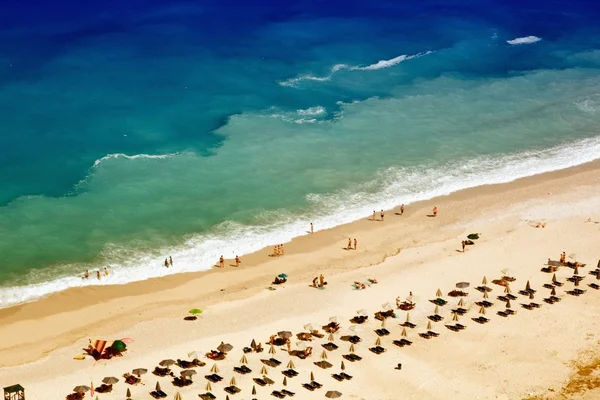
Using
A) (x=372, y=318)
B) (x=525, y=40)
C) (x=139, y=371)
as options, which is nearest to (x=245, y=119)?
(x=372, y=318)

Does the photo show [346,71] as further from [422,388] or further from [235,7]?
A: [422,388]

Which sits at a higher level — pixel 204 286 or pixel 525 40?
pixel 525 40

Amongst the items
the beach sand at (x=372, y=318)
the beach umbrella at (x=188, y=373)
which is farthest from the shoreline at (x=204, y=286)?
the beach umbrella at (x=188, y=373)

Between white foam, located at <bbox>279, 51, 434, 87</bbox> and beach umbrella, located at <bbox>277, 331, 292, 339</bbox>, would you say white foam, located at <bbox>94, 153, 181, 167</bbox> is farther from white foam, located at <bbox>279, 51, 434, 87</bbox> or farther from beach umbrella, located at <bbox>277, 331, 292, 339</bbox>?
beach umbrella, located at <bbox>277, 331, 292, 339</bbox>

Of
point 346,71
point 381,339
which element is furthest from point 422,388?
point 346,71

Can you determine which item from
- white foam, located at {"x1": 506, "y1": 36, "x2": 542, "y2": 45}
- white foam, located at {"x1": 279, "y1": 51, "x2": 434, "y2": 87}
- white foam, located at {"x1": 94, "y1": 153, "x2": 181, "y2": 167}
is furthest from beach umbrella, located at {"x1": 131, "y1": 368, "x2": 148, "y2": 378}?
white foam, located at {"x1": 506, "y1": 36, "x2": 542, "y2": 45}

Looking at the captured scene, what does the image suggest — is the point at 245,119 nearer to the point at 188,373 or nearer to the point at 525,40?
the point at 188,373

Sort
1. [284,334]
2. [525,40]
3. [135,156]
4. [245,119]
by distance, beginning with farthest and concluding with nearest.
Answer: [525,40] → [245,119] → [135,156] → [284,334]
